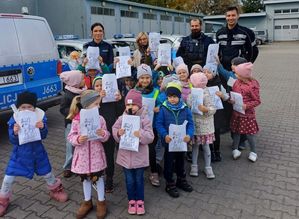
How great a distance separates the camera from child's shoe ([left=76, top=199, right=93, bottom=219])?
10.8 feet

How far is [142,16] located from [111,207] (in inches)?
1000

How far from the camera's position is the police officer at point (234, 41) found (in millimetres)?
4926

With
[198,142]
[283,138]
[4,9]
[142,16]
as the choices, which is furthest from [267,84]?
[142,16]

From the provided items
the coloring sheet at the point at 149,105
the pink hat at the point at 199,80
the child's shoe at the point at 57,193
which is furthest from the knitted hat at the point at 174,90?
the child's shoe at the point at 57,193

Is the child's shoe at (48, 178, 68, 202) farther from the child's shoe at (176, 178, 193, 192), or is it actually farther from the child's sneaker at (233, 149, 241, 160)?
the child's sneaker at (233, 149, 241, 160)

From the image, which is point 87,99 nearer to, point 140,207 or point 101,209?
point 101,209

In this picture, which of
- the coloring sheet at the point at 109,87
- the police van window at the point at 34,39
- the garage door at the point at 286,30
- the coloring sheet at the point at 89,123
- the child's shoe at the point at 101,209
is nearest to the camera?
the coloring sheet at the point at 89,123

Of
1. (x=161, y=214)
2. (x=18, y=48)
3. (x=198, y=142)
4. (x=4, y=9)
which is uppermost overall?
(x=4, y=9)

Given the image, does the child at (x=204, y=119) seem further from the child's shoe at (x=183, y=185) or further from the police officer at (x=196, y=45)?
the police officer at (x=196, y=45)

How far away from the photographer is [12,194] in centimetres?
382

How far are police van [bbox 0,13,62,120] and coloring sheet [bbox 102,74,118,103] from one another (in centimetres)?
221

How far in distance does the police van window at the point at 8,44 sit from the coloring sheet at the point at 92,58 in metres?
1.56

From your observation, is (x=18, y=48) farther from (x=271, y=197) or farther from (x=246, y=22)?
(x=246, y=22)

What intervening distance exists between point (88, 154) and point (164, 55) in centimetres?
199
